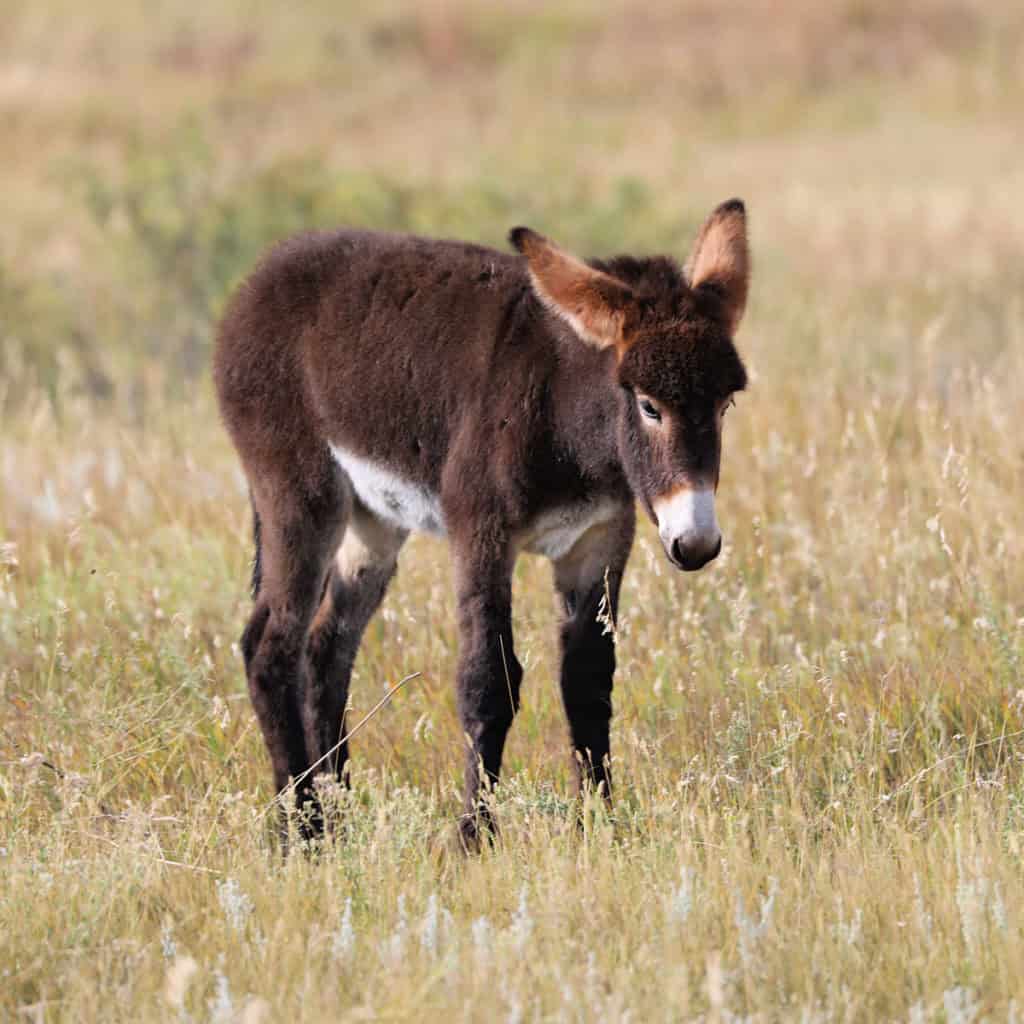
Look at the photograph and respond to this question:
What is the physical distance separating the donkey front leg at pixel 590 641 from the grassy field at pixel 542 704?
161mm

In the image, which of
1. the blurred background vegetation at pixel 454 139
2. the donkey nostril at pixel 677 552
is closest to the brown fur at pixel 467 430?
the donkey nostril at pixel 677 552

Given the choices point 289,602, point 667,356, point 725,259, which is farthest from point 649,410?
point 289,602

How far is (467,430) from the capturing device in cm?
571

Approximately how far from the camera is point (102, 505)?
9.12 metres

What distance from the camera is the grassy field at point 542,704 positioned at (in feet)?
14.3

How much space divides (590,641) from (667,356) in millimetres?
1200

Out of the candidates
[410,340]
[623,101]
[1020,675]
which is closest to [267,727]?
[410,340]

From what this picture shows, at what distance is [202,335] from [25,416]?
3.90 metres

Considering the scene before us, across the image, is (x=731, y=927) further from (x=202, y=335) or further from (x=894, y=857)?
(x=202, y=335)

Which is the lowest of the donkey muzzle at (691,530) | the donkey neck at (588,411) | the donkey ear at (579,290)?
the donkey muzzle at (691,530)

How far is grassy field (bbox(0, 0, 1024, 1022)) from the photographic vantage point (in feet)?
14.3

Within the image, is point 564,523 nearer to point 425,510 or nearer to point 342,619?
point 425,510

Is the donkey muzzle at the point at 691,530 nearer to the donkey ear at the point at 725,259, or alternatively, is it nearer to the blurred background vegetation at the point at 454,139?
the donkey ear at the point at 725,259

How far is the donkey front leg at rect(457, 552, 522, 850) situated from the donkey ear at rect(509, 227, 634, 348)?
787mm
